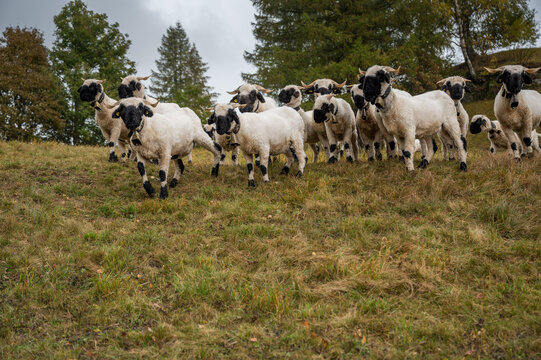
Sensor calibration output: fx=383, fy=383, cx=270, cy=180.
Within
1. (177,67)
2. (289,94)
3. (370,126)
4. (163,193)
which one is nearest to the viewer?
(163,193)

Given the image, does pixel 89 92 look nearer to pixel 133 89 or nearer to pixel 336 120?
pixel 133 89

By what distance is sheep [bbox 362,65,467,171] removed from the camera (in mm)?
9695

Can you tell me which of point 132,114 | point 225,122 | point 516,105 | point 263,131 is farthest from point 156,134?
Answer: point 516,105

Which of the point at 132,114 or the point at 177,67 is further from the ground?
the point at 177,67

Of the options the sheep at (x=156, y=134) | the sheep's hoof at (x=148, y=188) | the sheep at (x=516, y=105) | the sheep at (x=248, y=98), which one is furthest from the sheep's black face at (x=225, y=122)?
the sheep at (x=516, y=105)

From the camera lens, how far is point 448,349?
4.16 metres

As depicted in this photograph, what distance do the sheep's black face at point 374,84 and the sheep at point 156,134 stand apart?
4804 millimetres

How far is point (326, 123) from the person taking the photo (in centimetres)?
1228

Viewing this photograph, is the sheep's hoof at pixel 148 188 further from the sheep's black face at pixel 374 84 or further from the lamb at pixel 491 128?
the lamb at pixel 491 128

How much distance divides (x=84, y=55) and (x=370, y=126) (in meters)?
26.7

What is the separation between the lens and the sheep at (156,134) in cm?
905

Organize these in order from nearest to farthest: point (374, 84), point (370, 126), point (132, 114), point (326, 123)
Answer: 1. point (132, 114)
2. point (374, 84)
3. point (370, 126)
4. point (326, 123)

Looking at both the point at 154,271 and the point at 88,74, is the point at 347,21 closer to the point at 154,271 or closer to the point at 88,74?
the point at 88,74

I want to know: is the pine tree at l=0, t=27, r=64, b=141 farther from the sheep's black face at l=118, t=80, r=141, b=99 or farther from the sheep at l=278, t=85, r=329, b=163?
the sheep at l=278, t=85, r=329, b=163
